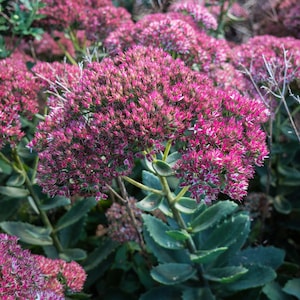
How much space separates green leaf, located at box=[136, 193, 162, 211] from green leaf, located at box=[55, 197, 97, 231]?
0.58m

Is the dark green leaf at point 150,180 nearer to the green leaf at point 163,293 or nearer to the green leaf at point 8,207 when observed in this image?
the green leaf at point 163,293

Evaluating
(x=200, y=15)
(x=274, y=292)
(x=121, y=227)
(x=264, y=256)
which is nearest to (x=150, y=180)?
(x=121, y=227)

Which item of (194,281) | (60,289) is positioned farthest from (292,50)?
(60,289)

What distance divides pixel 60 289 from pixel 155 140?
638 mm

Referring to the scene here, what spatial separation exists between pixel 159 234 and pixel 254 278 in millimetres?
464

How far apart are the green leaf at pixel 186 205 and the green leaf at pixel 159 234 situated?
0.67ft

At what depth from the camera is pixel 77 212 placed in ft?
8.21

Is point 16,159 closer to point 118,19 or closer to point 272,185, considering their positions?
point 118,19

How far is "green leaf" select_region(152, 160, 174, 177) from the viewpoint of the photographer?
176 cm

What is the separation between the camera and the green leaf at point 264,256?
2453 mm

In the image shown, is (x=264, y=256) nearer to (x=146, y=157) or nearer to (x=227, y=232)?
(x=227, y=232)

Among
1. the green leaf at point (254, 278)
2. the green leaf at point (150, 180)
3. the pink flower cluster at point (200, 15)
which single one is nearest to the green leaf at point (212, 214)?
the green leaf at point (150, 180)

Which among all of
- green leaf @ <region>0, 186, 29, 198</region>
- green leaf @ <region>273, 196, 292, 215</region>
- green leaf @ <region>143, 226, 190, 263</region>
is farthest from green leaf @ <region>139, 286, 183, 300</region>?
green leaf @ <region>273, 196, 292, 215</region>

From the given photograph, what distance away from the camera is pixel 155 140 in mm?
1696
